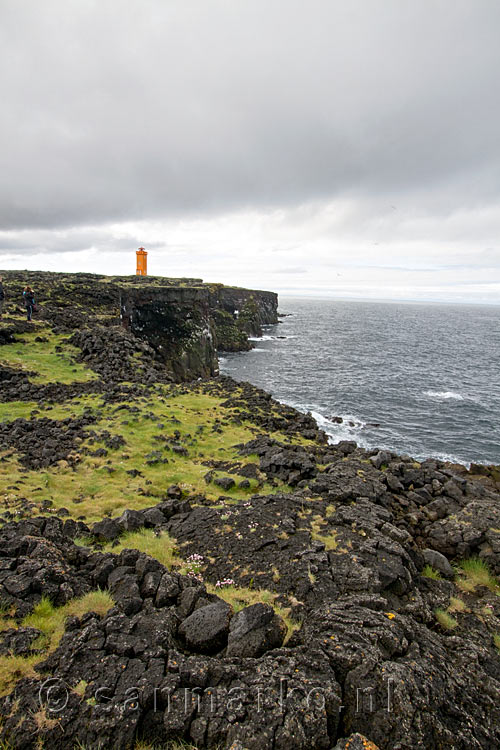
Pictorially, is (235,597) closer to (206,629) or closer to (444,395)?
(206,629)

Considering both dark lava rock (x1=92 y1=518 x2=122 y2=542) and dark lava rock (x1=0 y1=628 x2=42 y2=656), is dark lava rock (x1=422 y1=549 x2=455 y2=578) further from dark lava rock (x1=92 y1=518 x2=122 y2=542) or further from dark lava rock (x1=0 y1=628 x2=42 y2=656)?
dark lava rock (x1=0 y1=628 x2=42 y2=656)

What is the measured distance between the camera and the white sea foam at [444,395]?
51781 millimetres

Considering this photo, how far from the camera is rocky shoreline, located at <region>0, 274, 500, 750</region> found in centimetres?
518

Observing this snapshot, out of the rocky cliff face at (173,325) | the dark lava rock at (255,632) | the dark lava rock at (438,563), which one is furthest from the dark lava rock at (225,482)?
the rocky cliff face at (173,325)

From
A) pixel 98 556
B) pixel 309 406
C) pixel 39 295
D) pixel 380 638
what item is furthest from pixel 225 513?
pixel 39 295

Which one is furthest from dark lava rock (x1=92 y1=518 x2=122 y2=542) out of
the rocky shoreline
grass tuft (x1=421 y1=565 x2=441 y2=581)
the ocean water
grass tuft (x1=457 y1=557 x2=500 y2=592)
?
the ocean water

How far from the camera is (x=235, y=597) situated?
8.67m

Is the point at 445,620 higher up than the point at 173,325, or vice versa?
the point at 173,325

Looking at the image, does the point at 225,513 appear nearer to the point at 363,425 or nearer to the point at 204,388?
the point at 204,388

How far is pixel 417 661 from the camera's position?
636 centimetres

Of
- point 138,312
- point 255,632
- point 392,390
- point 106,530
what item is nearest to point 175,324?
point 138,312

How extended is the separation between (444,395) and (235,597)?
53.8 metres

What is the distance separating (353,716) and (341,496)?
9743mm

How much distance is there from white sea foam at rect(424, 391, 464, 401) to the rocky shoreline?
→ 118ft
